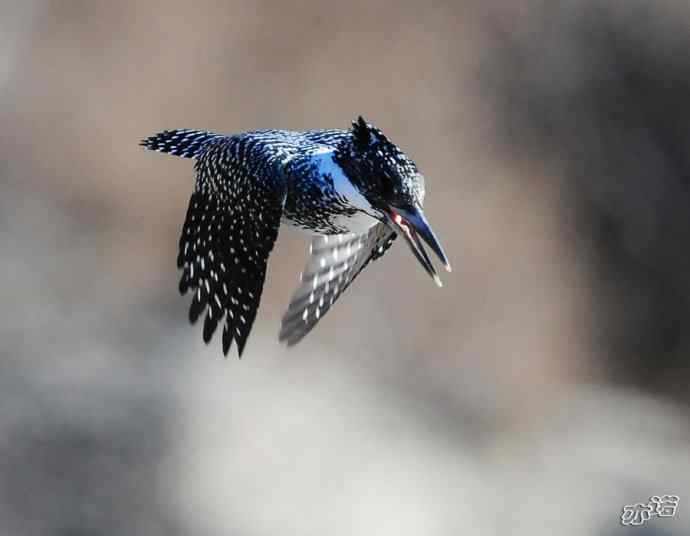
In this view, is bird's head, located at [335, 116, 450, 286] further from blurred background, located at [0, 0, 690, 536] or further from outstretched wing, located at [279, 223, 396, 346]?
blurred background, located at [0, 0, 690, 536]

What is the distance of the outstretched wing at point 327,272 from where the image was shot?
6.63 feet

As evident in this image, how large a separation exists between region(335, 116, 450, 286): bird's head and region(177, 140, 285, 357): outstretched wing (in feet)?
0.48

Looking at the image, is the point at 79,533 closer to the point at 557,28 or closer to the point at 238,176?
the point at 238,176

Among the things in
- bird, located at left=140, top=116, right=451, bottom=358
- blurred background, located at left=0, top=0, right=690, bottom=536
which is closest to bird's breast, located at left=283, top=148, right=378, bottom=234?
bird, located at left=140, top=116, right=451, bottom=358

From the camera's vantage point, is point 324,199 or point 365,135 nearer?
point 365,135

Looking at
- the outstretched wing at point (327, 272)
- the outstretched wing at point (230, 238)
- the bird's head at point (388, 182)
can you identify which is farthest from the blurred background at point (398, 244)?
the bird's head at point (388, 182)

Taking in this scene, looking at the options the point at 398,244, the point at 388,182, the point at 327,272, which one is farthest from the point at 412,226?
the point at 398,244

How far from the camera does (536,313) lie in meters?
4.32

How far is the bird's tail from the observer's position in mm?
2010

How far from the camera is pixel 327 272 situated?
2.04 meters

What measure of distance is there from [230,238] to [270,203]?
101 mm

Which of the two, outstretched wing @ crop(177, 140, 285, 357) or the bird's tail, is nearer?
outstretched wing @ crop(177, 140, 285, 357)

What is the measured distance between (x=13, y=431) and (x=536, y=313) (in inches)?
79.2

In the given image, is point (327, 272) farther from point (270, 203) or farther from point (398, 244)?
point (398, 244)
